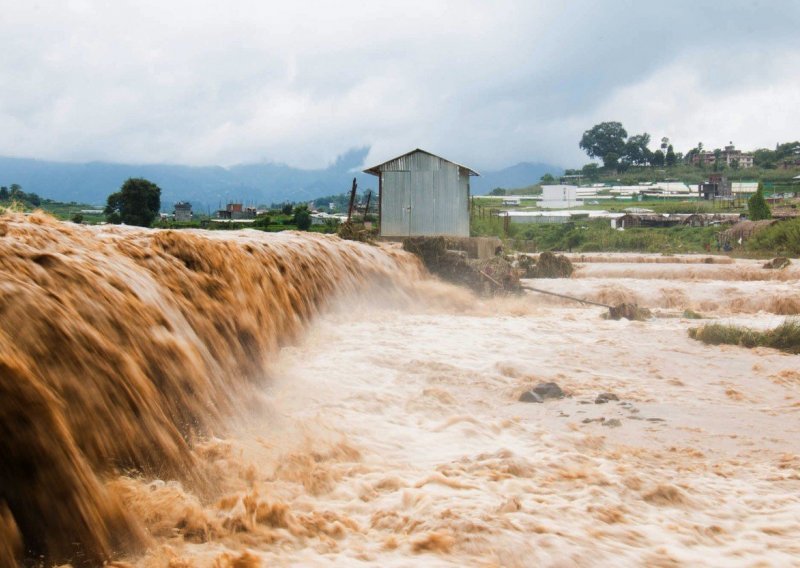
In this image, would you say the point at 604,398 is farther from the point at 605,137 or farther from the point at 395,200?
the point at 605,137

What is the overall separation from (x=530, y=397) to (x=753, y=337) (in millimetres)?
5860

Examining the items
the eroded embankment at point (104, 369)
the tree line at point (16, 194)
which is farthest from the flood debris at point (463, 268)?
the eroded embankment at point (104, 369)

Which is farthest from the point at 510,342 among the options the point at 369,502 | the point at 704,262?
the point at 704,262

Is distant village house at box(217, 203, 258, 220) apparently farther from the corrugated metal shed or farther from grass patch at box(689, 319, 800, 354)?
grass patch at box(689, 319, 800, 354)

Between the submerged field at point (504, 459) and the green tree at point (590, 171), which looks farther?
Answer: the green tree at point (590, 171)

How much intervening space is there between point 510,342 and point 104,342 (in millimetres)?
7231

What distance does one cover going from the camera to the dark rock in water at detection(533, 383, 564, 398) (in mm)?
7402

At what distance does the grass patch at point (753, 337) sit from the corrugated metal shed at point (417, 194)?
1467cm

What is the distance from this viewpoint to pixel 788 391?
324 inches

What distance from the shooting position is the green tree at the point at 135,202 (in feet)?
87.1

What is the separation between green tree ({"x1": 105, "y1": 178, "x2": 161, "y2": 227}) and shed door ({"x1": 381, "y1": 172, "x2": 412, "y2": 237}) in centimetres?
855

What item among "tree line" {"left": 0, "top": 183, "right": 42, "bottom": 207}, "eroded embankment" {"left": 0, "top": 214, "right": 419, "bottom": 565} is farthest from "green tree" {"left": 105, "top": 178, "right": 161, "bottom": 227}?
"eroded embankment" {"left": 0, "top": 214, "right": 419, "bottom": 565}

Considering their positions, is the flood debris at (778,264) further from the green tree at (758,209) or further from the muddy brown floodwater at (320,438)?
the green tree at (758,209)

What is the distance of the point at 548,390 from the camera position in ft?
24.4
